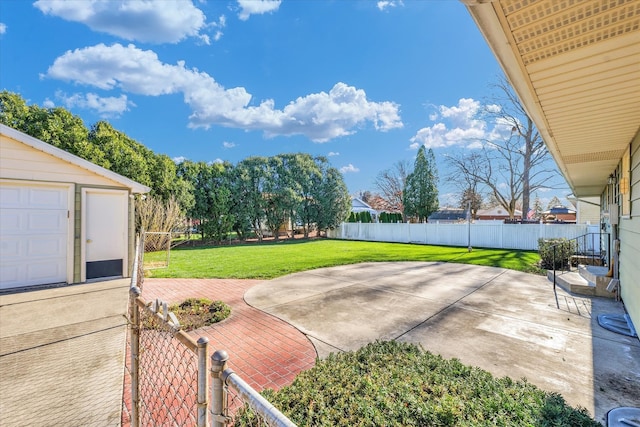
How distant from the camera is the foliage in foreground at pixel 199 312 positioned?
14.3 feet

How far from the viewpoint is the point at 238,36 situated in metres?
13.6

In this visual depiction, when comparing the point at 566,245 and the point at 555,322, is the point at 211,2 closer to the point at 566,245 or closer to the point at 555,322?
the point at 555,322

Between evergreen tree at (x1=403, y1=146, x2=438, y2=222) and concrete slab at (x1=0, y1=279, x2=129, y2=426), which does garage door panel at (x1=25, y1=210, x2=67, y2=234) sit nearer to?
concrete slab at (x1=0, y1=279, x2=129, y2=426)

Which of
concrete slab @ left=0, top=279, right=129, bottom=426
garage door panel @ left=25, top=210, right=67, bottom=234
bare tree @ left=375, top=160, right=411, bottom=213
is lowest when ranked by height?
concrete slab @ left=0, top=279, right=129, bottom=426

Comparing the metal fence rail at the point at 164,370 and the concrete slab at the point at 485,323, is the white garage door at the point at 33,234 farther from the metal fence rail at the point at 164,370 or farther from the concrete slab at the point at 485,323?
the metal fence rail at the point at 164,370

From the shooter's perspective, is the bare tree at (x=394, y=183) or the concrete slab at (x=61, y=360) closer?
the concrete slab at (x=61, y=360)

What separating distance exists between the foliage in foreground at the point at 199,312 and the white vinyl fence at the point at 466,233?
1310cm

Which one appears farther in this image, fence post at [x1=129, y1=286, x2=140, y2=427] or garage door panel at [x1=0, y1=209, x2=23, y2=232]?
garage door panel at [x1=0, y1=209, x2=23, y2=232]

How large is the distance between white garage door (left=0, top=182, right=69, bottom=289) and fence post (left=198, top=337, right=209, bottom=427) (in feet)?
23.5

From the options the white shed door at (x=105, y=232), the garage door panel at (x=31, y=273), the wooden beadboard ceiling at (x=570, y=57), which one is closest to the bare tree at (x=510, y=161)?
the wooden beadboard ceiling at (x=570, y=57)

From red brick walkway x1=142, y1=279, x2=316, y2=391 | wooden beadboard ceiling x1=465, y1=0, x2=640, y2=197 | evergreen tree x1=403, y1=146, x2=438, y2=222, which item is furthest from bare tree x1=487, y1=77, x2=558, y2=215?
red brick walkway x1=142, y1=279, x2=316, y2=391

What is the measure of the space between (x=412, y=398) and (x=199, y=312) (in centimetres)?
387

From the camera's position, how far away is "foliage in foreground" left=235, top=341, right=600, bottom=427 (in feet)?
6.53

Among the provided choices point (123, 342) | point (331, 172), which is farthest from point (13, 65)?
point (331, 172)
